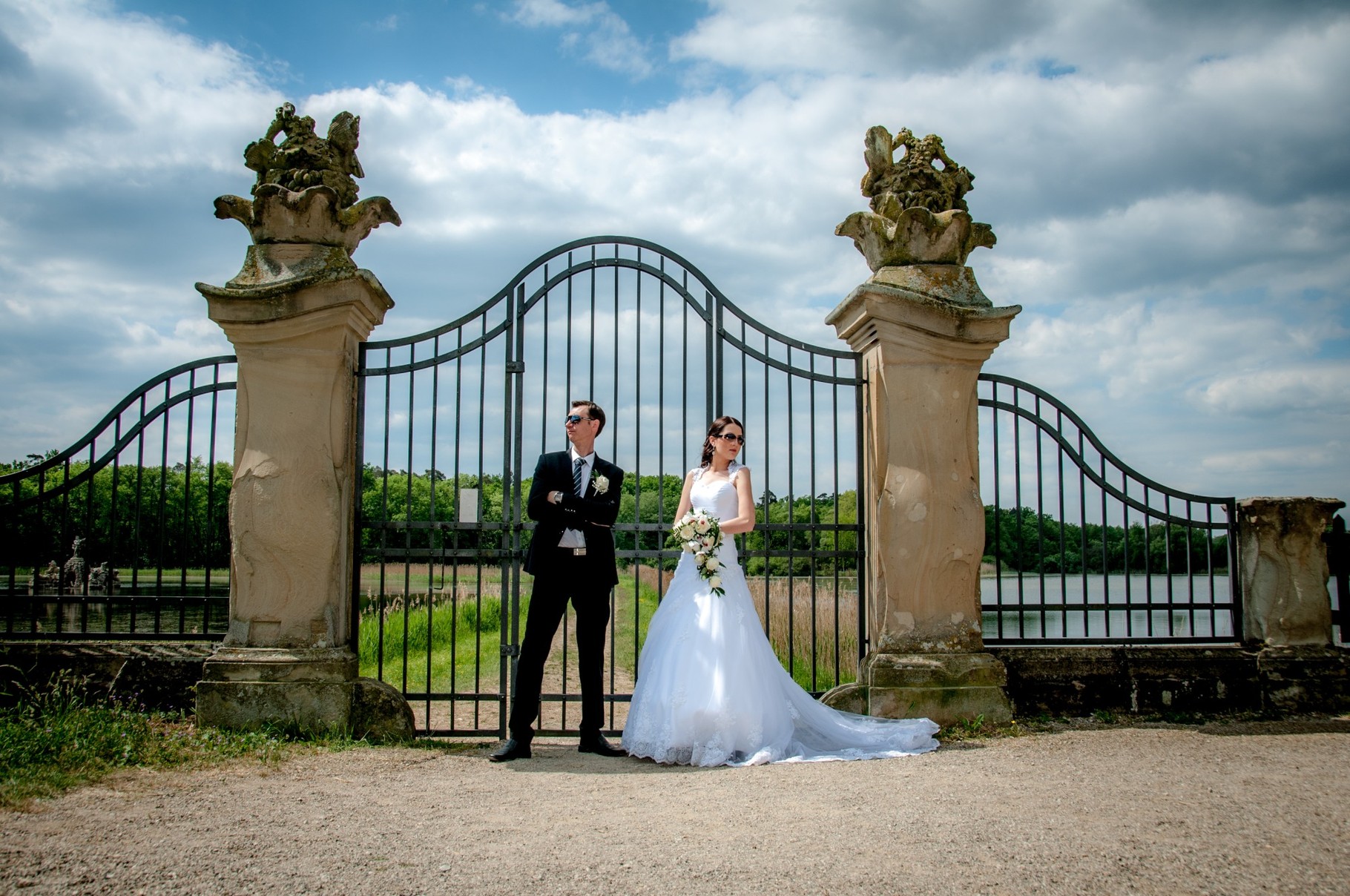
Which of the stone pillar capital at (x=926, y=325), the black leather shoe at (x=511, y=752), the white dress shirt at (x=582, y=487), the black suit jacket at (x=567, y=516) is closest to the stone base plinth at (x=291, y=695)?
the black leather shoe at (x=511, y=752)

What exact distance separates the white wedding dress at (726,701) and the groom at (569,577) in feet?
0.99

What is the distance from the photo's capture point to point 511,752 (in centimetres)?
515

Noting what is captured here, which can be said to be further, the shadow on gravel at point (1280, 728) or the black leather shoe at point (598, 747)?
the shadow on gravel at point (1280, 728)

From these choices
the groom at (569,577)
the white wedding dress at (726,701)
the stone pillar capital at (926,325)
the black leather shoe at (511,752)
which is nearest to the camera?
the white wedding dress at (726,701)

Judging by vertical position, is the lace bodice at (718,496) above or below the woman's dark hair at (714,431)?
below

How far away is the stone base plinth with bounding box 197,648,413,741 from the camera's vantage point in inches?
213

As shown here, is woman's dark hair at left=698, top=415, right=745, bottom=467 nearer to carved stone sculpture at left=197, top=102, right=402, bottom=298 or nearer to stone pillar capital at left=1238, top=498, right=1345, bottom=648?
carved stone sculpture at left=197, top=102, right=402, bottom=298

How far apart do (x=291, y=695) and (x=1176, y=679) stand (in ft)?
18.9

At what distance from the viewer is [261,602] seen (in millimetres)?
5555

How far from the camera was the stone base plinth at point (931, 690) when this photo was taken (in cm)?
566

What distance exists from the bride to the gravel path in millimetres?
197

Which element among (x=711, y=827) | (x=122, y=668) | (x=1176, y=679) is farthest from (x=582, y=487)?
(x=1176, y=679)

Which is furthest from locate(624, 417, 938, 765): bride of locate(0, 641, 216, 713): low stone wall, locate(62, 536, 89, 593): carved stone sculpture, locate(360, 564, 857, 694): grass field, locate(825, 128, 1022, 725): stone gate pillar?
locate(62, 536, 89, 593): carved stone sculpture

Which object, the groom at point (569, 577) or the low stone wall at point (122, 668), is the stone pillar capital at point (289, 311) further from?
the low stone wall at point (122, 668)
